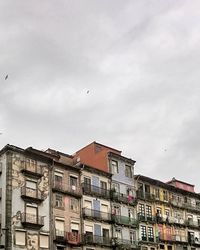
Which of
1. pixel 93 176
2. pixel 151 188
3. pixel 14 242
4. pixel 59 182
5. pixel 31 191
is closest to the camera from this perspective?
pixel 14 242

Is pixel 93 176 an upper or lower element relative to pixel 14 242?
upper

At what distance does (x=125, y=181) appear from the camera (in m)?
78.2

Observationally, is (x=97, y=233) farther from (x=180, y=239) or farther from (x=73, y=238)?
(x=180, y=239)

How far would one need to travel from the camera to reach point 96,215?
71438 millimetres

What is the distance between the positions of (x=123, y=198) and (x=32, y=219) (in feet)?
58.7

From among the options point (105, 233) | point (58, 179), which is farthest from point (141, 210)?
point (58, 179)

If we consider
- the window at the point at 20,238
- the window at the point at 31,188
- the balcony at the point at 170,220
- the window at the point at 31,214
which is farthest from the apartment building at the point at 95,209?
the balcony at the point at 170,220

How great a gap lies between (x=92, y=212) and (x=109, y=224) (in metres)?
3.66

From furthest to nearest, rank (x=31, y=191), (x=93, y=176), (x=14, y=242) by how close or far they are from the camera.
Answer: (x=93, y=176) → (x=31, y=191) → (x=14, y=242)

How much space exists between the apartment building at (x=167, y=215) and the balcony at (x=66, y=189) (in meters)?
12.7

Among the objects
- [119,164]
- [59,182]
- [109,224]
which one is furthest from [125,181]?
[59,182]

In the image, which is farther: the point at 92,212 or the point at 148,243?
the point at 148,243

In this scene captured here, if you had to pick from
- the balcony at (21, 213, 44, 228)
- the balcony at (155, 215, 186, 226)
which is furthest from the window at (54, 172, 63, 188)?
the balcony at (155, 215, 186, 226)

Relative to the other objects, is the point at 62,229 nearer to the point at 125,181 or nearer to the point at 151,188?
the point at 125,181
